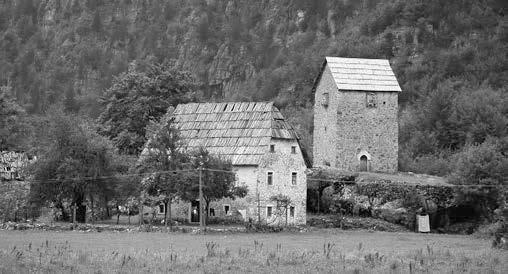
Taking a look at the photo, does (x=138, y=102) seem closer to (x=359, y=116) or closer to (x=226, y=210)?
(x=226, y=210)

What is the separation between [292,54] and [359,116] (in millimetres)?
75643

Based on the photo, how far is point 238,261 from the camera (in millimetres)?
41906

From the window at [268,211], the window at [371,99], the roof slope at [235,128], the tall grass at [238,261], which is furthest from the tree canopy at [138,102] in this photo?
the tall grass at [238,261]

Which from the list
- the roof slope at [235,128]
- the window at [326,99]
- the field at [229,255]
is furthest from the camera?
the window at [326,99]

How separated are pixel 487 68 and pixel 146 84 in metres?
49.0

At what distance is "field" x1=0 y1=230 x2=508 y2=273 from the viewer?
39.7 meters

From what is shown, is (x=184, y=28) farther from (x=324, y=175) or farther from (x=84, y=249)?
(x=84, y=249)

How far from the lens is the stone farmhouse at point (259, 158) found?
69750mm

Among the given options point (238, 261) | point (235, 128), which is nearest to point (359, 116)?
point (235, 128)

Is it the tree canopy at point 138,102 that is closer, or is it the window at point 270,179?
the window at point 270,179

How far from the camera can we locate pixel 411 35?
132m

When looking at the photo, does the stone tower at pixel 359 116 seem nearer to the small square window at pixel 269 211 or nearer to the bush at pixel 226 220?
the small square window at pixel 269 211

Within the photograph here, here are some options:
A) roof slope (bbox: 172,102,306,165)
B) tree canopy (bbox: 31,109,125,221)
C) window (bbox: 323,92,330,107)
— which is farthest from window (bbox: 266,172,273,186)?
window (bbox: 323,92,330,107)

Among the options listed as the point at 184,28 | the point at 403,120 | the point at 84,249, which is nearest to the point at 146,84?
the point at 403,120
